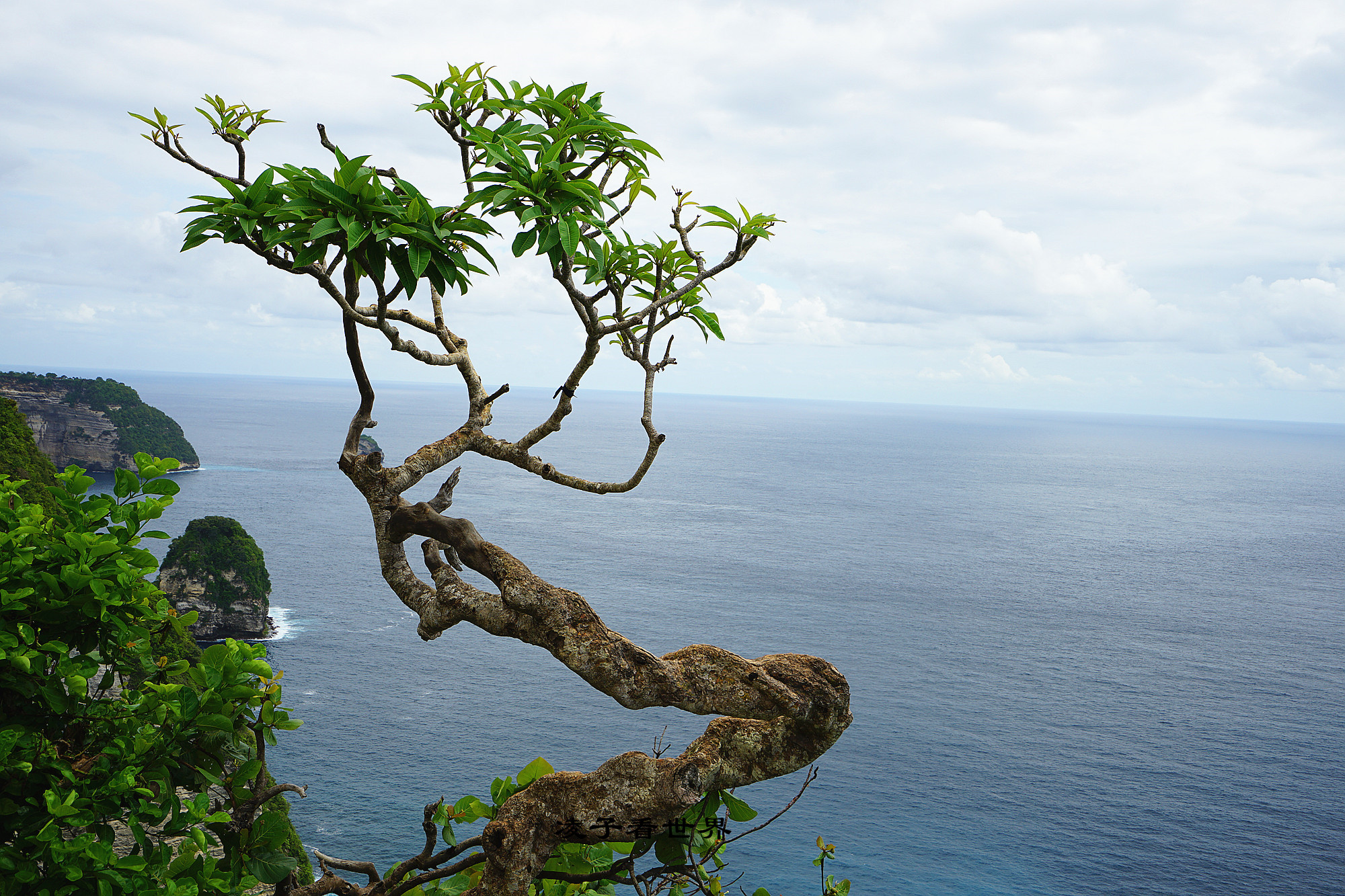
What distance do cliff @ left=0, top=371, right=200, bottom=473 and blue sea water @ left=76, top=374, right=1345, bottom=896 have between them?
17.3m

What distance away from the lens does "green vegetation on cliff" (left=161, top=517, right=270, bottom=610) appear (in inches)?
3314

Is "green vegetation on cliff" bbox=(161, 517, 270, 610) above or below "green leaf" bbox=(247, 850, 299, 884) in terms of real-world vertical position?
below

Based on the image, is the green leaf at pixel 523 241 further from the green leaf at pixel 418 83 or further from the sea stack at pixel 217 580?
the sea stack at pixel 217 580

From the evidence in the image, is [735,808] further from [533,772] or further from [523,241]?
[523,241]

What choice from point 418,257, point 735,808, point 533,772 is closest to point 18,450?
point 533,772

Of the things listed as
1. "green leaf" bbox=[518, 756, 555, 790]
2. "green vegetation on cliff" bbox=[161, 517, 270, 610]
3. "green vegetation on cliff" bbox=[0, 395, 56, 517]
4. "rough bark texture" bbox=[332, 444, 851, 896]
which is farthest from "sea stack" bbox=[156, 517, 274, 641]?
"rough bark texture" bbox=[332, 444, 851, 896]

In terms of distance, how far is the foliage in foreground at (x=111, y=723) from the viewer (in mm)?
5645

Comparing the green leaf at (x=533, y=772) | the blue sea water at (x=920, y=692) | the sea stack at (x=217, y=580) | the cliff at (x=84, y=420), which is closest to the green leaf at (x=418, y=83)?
the green leaf at (x=533, y=772)

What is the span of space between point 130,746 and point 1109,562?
485 ft

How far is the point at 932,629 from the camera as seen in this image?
97562 mm

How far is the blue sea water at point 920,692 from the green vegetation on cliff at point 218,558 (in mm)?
6244

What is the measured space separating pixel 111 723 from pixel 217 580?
3498 inches

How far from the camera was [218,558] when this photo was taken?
85062 millimetres

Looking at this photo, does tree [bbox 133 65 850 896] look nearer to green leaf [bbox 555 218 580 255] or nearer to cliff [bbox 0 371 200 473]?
green leaf [bbox 555 218 580 255]
